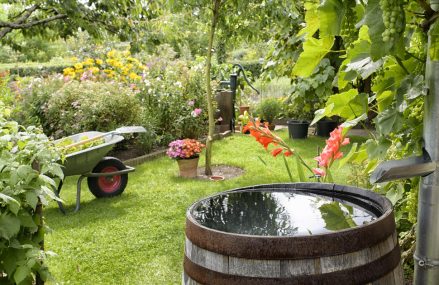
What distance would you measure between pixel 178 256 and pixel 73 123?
3.79m

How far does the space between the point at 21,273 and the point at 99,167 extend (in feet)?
9.53

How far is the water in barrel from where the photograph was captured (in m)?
1.41

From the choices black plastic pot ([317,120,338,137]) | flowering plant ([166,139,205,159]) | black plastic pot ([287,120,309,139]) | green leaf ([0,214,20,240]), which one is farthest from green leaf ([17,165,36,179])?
black plastic pot ([317,120,338,137])

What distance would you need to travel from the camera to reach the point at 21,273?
6.84ft

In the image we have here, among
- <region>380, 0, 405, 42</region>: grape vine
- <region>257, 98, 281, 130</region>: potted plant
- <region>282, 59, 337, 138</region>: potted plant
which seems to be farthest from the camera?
<region>257, 98, 281, 130</region>: potted plant

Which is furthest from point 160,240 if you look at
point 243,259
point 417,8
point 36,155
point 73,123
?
point 73,123

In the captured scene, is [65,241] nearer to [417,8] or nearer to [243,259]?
[243,259]

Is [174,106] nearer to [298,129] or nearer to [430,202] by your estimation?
[298,129]

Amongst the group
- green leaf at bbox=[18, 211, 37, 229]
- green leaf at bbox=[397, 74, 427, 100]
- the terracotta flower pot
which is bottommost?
the terracotta flower pot

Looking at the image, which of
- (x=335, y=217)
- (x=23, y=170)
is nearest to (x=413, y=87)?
(x=335, y=217)

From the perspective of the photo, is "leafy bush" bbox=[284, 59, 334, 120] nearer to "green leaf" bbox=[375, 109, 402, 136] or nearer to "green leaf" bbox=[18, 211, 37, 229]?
"green leaf" bbox=[18, 211, 37, 229]

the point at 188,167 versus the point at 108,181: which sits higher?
the point at 108,181

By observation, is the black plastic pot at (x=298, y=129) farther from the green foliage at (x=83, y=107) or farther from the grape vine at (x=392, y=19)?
the grape vine at (x=392, y=19)

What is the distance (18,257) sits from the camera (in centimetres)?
217
